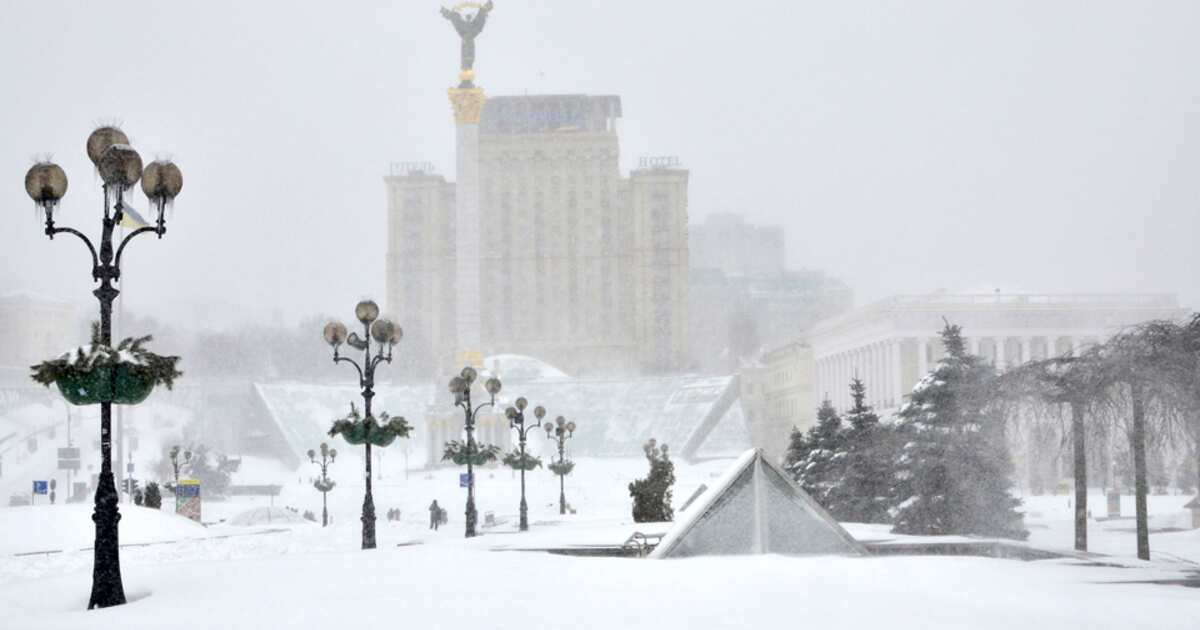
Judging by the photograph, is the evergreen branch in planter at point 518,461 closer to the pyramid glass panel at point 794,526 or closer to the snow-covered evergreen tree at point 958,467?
the snow-covered evergreen tree at point 958,467

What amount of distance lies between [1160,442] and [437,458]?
257ft

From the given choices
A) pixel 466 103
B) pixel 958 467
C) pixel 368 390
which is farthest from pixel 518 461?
pixel 466 103

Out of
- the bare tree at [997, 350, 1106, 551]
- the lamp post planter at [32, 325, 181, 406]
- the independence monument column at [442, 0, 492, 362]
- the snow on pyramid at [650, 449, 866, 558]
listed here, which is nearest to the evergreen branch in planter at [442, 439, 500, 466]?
the bare tree at [997, 350, 1106, 551]

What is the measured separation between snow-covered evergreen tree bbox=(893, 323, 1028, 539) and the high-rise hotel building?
118290 mm

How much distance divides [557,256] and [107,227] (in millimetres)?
134017

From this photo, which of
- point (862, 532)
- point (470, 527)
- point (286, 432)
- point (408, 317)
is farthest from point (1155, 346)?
point (408, 317)

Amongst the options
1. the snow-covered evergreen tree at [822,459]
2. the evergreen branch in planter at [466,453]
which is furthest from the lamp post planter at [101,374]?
the snow-covered evergreen tree at [822,459]

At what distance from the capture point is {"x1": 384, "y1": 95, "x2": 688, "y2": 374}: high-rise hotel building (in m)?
145

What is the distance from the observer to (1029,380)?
903 inches

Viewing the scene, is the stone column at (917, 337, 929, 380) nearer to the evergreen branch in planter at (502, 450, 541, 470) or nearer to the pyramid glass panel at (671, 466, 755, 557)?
the evergreen branch in planter at (502, 450, 541, 470)

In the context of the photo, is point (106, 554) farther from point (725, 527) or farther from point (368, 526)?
point (368, 526)

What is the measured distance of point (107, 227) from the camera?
12.6 meters

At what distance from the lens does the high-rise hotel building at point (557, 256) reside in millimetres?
145250

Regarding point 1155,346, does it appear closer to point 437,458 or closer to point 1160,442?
point 1160,442
